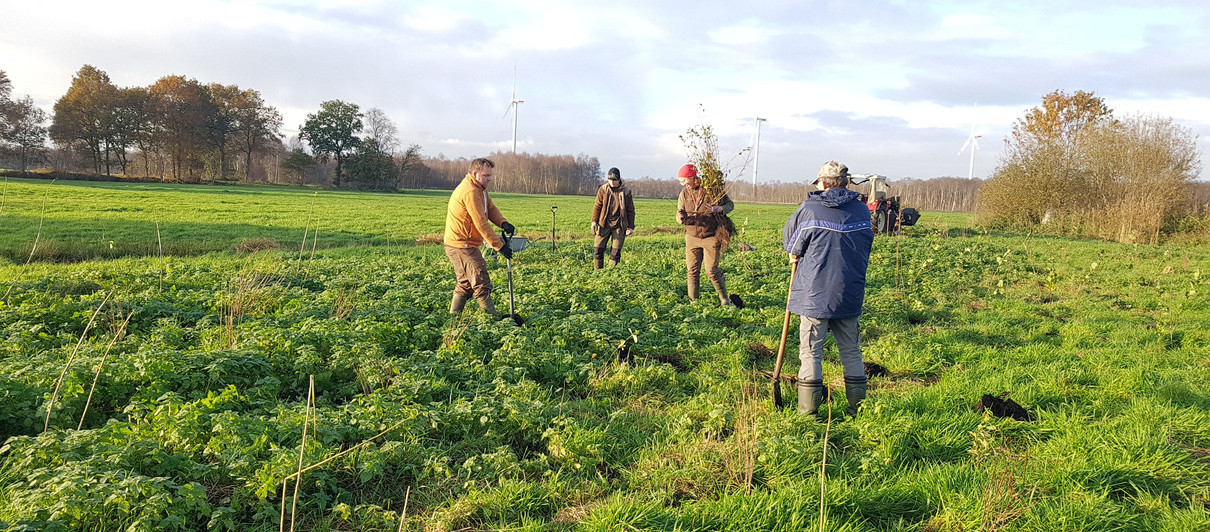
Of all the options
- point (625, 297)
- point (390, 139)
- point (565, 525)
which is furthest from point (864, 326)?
point (390, 139)

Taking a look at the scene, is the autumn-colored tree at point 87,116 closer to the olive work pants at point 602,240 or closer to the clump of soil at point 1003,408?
the olive work pants at point 602,240

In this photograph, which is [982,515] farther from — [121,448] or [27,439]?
[27,439]

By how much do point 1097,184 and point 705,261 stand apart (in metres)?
28.9

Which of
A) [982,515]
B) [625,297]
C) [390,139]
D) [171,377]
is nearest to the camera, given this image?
[982,515]

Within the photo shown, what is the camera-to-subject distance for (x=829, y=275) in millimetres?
5043

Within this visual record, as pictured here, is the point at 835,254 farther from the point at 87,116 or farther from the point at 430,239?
the point at 87,116

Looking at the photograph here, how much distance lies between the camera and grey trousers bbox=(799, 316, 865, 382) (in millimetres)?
5145

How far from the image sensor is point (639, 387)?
596 cm

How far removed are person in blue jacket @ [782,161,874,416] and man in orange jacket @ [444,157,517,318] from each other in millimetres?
3843

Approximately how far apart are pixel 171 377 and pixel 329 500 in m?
2.15

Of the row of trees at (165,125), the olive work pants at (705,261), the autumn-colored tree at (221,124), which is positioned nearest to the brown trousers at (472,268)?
the olive work pants at (705,261)

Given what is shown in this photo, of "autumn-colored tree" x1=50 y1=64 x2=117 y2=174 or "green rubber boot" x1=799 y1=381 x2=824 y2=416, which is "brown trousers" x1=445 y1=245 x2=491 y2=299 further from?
"autumn-colored tree" x1=50 y1=64 x2=117 y2=174

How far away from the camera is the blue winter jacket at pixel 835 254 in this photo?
5008 mm

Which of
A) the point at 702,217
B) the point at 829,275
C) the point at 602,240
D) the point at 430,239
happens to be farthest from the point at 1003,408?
the point at 430,239
